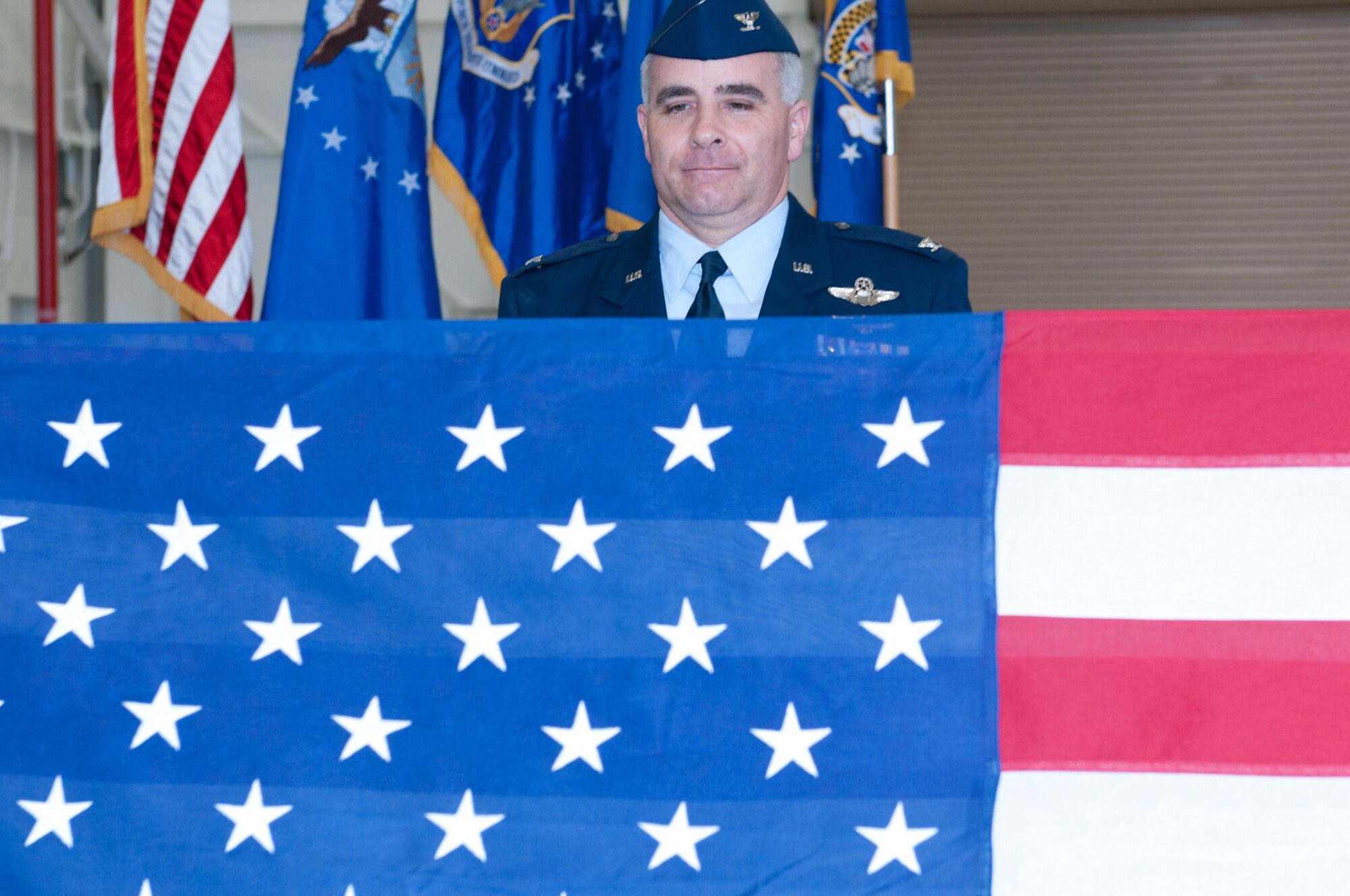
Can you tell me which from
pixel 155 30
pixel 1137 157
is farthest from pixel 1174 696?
pixel 1137 157

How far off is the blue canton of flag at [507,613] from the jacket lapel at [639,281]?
0.43m

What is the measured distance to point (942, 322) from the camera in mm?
1585

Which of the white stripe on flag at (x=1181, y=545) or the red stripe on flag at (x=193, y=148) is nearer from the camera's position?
the white stripe on flag at (x=1181, y=545)

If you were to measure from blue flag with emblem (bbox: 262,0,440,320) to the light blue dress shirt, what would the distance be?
5.43ft

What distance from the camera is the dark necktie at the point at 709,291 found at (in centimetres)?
196

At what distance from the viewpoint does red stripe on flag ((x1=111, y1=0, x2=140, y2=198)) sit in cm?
331

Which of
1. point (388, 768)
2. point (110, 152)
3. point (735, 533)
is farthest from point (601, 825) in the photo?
point (110, 152)

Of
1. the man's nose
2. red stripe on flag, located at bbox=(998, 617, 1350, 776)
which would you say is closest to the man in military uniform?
the man's nose

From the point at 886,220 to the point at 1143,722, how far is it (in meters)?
2.16

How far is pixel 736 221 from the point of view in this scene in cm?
199

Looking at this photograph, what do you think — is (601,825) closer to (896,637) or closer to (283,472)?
(896,637)

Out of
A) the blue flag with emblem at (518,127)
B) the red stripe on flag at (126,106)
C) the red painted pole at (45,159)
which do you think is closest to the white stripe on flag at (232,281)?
the red stripe on flag at (126,106)

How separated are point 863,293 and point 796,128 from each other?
0.95 feet

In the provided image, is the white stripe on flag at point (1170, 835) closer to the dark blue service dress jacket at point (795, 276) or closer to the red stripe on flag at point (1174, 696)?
the red stripe on flag at point (1174, 696)
